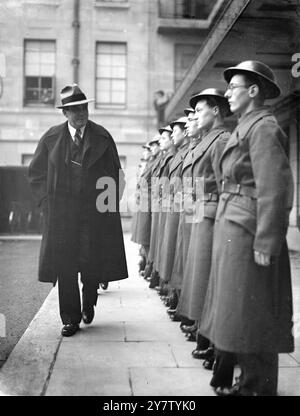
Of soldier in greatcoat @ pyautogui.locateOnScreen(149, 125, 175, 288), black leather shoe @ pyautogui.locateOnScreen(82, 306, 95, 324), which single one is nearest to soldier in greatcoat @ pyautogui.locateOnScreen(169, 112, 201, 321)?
black leather shoe @ pyautogui.locateOnScreen(82, 306, 95, 324)

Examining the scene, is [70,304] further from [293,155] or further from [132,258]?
[293,155]

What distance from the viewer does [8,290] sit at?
7180 mm

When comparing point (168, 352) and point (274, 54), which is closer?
point (168, 352)

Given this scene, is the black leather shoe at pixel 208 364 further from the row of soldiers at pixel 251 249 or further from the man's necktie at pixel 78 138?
the man's necktie at pixel 78 138

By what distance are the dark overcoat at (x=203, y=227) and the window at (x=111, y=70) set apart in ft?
24.6

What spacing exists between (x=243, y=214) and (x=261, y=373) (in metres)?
0.87

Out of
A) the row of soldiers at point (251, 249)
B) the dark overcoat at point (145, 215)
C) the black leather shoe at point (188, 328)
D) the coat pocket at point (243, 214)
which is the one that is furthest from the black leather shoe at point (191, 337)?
the dark overcoat at point (145, 215)

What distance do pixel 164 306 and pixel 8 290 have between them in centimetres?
234

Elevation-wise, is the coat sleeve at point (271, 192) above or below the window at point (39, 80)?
below

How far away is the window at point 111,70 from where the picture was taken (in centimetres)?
1139

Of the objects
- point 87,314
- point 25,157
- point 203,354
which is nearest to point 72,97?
point 87,314

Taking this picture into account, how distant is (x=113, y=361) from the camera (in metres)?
3.87

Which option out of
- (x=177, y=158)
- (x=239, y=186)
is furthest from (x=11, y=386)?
(x=177, y=158)

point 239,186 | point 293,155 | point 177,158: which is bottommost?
point 239,186
